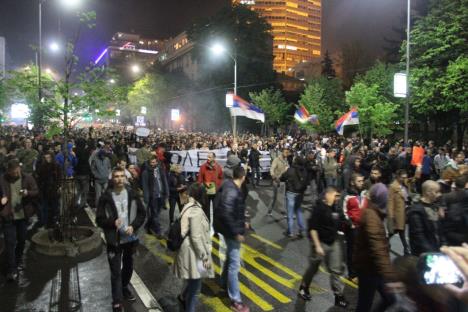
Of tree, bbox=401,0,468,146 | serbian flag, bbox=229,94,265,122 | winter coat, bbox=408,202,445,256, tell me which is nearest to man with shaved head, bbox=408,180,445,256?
winter coat, bbox=408,202,445,256

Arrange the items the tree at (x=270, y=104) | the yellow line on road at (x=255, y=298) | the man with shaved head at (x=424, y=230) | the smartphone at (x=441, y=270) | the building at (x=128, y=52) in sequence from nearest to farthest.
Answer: the smartphone at (x=441, y=270) < the man with shaved head at (x=424, y=230) < the yellow line on road at (x=255, y=298) < the tree at (x=270, y=104) < the building at (x=128, y=52)

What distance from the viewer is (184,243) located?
16.5 feet

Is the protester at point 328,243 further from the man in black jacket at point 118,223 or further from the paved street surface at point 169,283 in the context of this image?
the man in black jacket at point 118,223

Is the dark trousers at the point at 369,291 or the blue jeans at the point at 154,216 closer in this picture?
the dark trousers at the point at 369,291

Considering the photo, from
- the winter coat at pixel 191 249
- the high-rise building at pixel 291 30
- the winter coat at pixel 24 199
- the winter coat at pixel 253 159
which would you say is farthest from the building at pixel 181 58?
the high-rise building at pixel 291 30

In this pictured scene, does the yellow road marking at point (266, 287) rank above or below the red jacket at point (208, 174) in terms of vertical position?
below

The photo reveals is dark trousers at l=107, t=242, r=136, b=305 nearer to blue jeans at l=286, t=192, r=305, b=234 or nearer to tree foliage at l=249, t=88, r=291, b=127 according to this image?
blue jeans at l=286, t=192, r=305, b=234

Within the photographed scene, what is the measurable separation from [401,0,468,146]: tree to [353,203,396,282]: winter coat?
22.6 m

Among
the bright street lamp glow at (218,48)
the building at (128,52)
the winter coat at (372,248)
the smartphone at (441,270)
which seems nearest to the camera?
the smartphone at (441,270)

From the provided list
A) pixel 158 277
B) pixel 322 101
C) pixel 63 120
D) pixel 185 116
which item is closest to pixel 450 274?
pixel 158 277

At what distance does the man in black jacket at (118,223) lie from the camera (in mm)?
5496

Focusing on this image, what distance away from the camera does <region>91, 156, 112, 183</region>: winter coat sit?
11.0 meters

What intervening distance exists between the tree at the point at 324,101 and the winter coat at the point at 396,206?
30.5 m

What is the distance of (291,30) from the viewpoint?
574ft
